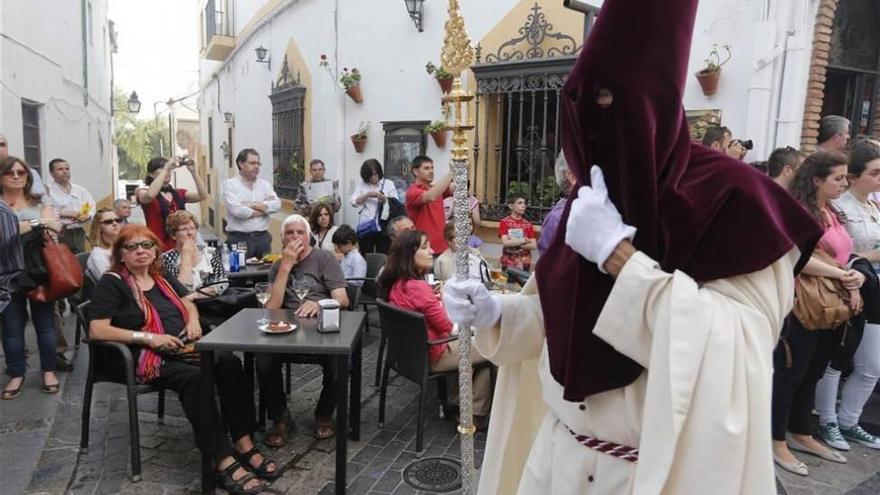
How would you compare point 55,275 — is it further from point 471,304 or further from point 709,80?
point 709,80

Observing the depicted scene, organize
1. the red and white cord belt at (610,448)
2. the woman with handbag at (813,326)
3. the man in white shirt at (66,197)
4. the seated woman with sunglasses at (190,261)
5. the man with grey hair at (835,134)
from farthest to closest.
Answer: the man in white shirt at (66,197) < the man with grey hair at (835,134) < the seated woman with sunglasses at (190,261) < the woman with handbag at (813,326) < the red and white cord belt at (610,448)

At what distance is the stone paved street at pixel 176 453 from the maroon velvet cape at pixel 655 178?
7.31 ft

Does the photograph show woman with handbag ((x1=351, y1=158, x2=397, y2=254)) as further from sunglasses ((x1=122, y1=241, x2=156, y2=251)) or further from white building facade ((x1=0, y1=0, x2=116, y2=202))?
white building facade ((x1=0, y1=0, x2=116, y2=202))

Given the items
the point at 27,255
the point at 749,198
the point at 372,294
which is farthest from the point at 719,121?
the point at 27,255

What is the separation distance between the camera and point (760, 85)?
515cm

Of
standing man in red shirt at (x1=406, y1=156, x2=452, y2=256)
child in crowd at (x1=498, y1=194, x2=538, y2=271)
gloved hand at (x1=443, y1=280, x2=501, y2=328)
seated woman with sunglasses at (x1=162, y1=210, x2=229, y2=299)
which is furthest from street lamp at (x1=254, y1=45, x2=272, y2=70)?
gloved hand at (x1=443, y1=280, x2=501, y2=328)

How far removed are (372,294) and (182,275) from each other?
Result: 69.4 inches

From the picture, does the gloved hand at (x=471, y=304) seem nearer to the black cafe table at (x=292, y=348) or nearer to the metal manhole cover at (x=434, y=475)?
the black cafe table at (x=292, y=348)

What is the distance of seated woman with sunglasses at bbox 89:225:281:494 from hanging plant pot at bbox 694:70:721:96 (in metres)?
4.51

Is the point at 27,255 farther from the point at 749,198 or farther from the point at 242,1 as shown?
the point at 242,1

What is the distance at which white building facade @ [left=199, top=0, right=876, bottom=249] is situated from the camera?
520 cm

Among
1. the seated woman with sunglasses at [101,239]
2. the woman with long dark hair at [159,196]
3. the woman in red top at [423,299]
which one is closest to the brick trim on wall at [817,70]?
the woman in red top at [423,299]

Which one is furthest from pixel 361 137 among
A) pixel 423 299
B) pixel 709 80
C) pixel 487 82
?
pixel 423 299

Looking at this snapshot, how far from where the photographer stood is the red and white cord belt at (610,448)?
1.53 m
